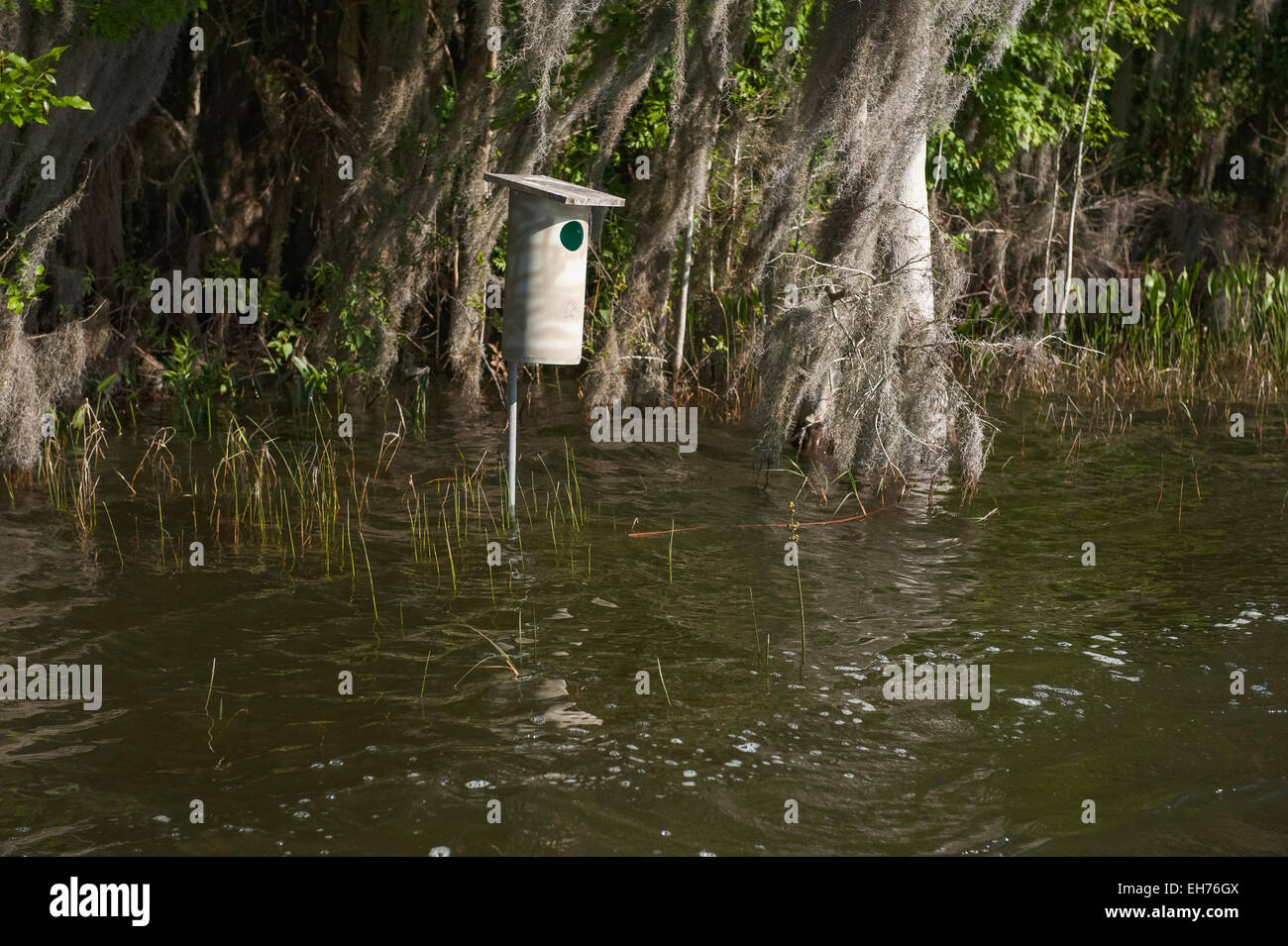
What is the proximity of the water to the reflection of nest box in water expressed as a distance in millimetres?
1143

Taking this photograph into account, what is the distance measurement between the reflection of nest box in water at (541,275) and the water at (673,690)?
1.14 m

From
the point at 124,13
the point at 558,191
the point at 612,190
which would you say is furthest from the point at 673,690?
the point at 612,190

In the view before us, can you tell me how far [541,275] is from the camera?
26.8 ft

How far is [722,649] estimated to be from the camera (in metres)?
6.12

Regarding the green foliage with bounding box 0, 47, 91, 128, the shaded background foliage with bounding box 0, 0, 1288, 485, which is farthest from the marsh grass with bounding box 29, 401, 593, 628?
the green foliage with bounding box 0, 47, 91, 128

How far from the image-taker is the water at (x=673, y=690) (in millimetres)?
4422

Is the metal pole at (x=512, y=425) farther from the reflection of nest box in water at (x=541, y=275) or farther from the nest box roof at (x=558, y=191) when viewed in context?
the nest box roof at (x=558, y=191)

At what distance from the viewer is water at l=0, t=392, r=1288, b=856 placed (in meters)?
4.42

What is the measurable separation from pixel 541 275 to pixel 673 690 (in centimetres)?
336

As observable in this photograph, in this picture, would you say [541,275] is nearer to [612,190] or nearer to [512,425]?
[512,425]

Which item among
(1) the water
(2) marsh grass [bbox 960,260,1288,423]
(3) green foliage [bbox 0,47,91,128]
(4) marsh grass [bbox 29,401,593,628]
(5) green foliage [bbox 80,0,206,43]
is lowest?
(1) the water

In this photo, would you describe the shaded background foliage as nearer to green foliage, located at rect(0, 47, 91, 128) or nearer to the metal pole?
green foliage, located at rect(0, 47, 91, 128)

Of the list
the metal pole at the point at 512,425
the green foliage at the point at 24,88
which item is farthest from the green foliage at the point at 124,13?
the metal pole at the point at 512,425

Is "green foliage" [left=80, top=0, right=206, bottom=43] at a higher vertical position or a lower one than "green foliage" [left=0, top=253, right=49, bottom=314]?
higher
